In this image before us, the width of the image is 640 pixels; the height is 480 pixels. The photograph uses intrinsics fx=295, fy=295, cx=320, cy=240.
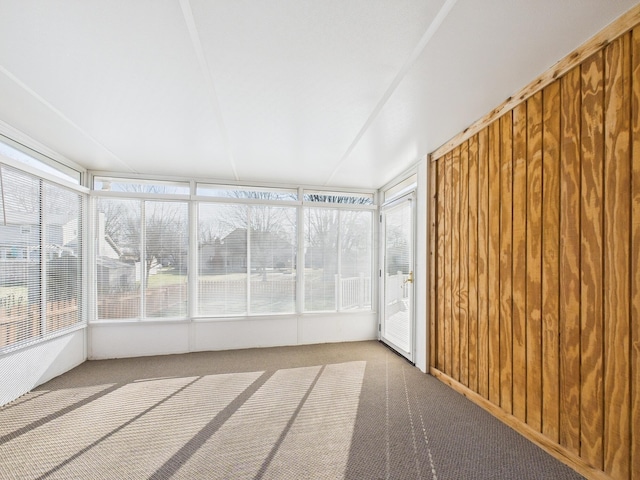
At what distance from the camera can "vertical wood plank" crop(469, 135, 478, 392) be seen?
2.58 meters

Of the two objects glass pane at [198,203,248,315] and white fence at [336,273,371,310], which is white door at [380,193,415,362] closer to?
white fence at [336,273,371,310]

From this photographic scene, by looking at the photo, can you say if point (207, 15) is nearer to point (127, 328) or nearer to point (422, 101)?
point (422, 101)

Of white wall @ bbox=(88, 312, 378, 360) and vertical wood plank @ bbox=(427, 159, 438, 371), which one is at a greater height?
vertical wood plank @ bbox=(427, 159, 438, 371)

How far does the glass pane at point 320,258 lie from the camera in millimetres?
4504

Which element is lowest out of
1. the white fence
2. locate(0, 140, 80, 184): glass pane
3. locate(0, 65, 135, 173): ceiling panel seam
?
the white fence

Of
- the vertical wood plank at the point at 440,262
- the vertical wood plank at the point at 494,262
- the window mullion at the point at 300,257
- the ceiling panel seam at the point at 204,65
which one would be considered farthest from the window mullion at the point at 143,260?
the vertical wood plank at the point at 494,262

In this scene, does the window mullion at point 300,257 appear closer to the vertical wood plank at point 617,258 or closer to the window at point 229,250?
the window at point 229,250

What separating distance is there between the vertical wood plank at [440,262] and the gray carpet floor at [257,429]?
347 mm

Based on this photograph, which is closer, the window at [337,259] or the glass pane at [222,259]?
the glass pane at [222,259]

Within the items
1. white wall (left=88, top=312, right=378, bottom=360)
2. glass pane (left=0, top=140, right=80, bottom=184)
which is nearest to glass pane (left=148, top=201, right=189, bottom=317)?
white wall (left=88, top=312, right=378, bottom=360)

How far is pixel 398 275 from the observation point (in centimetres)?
409

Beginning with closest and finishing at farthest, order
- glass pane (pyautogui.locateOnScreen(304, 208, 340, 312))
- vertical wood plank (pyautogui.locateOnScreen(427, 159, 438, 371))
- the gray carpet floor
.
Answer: the gray carpet floor < vertical wood plank (pyautogui.locateOnScreen(427, 159, 438, 371)) < glass pane (pyautogui.locateOnScreen(304, 208, 340, 312))

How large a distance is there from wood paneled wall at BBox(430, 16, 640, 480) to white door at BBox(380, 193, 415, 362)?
3.24ft

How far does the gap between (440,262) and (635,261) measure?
1742 millimetres
